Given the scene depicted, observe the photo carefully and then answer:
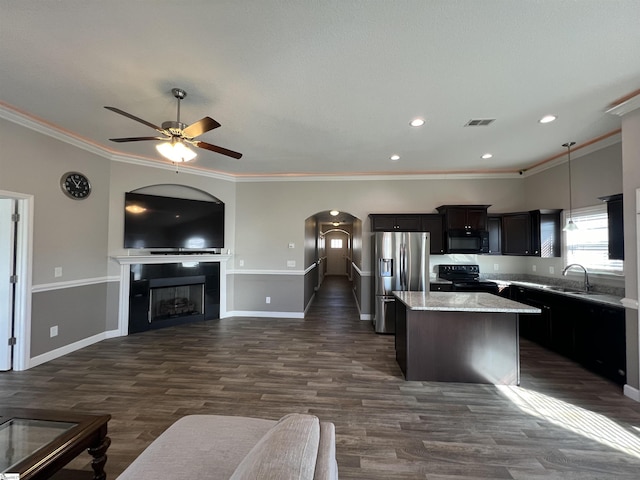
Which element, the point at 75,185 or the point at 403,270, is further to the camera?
the point at 403,270

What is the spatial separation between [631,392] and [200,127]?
485cm

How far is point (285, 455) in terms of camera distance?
0.86m

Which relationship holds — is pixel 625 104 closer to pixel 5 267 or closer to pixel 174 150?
pixel 174 150

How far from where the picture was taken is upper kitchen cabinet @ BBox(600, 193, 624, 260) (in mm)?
2978

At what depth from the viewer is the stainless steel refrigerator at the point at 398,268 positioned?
4.68 metres

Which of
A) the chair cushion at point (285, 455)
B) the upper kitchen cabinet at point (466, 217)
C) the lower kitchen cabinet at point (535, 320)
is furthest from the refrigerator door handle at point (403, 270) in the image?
the chair cushion at point (285, 455)

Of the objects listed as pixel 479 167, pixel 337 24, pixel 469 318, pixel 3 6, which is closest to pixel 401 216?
pixel 479 167

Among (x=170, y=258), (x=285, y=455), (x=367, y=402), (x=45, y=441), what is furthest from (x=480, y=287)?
(x=170, y=258)

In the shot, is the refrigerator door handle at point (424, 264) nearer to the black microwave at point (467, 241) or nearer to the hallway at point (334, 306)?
the black microwave at point (467, 241)

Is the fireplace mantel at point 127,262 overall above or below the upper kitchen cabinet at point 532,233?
below

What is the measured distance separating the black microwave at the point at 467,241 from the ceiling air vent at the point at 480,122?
2173 mm

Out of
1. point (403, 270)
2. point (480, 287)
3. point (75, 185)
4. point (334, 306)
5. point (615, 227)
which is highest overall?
point (75, 185)

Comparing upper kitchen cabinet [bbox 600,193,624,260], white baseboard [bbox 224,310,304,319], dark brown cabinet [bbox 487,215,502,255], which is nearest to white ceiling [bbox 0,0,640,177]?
upper kitchen cabinet [bbox 600,193,624,260]

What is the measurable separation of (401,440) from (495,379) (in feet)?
4.99
